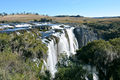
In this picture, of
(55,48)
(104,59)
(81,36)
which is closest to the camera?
(104,59)

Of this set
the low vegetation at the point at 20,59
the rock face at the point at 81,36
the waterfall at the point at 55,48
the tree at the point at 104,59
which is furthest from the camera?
the rock face at the point at 81,36

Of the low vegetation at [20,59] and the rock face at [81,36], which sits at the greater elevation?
the low vegetation at [20,59]

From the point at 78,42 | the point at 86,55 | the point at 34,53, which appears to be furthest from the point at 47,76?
the point at 78,42

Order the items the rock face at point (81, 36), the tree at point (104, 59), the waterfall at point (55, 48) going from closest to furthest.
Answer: the tree at point (104, 59) < the waterfall at point (55, 48) < the rock face at point (81, 36)

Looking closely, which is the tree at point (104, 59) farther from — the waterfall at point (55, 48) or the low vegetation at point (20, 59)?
the low vegetation at point (20, 59)

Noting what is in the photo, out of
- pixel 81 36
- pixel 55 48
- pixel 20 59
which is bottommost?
pixel 81 36

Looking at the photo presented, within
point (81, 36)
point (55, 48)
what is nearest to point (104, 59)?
point (55, 48)

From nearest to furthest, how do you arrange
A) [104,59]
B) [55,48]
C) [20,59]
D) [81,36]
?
[20,59] < [104,59] < [55,48] < [81,36]

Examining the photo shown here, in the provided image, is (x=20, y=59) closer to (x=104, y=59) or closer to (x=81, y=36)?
(x=104, y=59)

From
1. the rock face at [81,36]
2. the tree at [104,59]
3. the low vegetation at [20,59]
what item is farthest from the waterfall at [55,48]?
the tree at [104,59]

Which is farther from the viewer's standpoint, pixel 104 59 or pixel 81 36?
pixel 81 36

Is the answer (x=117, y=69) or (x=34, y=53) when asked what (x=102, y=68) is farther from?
(x=34, y=53)

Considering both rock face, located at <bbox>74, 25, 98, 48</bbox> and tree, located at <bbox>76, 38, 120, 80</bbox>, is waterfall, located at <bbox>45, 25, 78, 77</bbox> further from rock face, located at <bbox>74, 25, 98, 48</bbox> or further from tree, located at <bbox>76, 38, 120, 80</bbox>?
tree, located at <bbox>76, 38, 120, 80</bbox>
